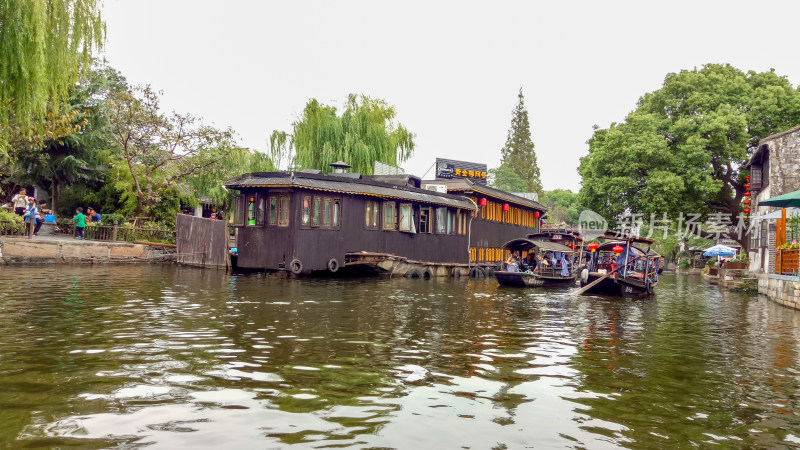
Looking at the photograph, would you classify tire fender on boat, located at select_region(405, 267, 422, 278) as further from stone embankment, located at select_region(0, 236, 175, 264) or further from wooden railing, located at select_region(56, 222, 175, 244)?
wooden railing, located at select_region(56, 222, 175, 244)

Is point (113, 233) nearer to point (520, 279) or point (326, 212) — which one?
point (326, 212)

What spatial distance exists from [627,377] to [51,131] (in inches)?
692

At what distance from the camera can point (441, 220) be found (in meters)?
31.8

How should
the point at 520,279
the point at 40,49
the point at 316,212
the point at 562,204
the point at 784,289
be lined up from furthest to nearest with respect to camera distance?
the point at 562,204, the point at 316,212, the point at 520,279, the point at 784,289, the point at 40,49

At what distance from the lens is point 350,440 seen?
5.19 metres

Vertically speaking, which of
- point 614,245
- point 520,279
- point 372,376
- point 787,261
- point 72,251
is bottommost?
point 372,376

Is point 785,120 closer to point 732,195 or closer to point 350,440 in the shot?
point 732,195

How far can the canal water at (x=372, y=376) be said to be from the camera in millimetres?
5445

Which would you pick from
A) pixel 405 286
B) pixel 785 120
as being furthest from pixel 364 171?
pixel 785 120

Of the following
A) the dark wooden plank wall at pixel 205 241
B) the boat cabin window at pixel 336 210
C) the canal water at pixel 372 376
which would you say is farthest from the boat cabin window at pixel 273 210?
the canal water at pixel 372 376

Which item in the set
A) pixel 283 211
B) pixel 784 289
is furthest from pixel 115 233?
pixel 784 289

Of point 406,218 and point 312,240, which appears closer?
point 312,240

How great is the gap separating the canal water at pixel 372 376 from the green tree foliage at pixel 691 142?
66.7ft

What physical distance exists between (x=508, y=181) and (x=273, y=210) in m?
56.1
